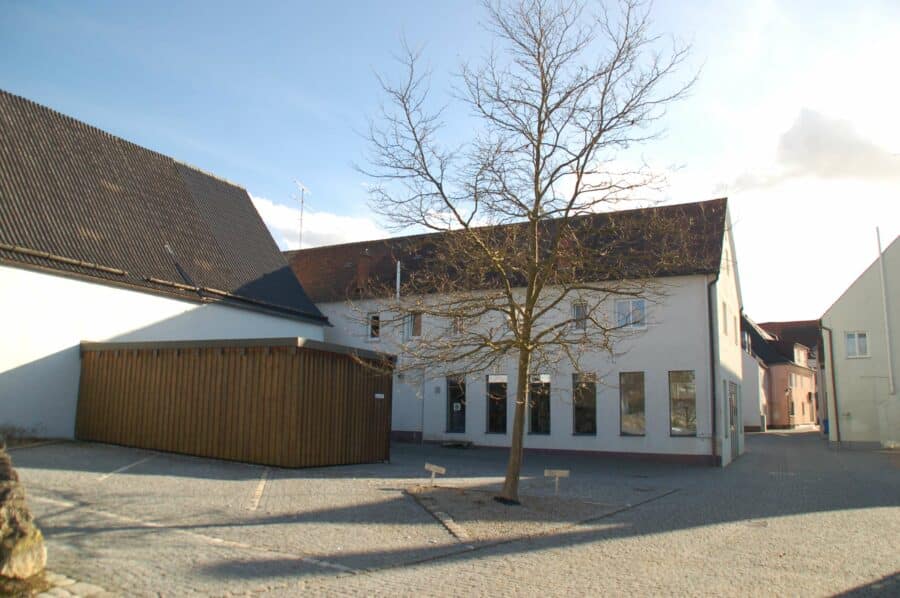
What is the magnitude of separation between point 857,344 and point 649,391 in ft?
50.8

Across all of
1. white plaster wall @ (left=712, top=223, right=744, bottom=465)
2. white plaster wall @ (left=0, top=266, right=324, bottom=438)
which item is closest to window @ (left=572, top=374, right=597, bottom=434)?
white plaster wall @ (left=712, top=223, right=744, bottom=465)

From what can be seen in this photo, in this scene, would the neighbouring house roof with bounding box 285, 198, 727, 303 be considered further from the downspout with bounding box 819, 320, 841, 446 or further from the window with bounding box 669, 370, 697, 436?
the downspout with bounding box 819, 320, 841, 446

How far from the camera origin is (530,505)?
496 inches

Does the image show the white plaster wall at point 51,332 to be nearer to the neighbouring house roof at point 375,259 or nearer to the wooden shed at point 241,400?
the wooden shed at point 241,400

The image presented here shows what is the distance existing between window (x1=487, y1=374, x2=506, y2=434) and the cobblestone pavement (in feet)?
29.9

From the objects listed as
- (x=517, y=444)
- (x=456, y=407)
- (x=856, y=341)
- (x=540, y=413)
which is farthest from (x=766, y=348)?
(x=517, y=444)

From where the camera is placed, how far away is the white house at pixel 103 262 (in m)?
17.9

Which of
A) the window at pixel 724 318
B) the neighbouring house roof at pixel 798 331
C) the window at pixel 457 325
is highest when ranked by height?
the neighbouring house roof at pixel 798 331

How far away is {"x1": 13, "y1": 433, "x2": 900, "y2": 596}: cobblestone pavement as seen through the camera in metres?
7.54

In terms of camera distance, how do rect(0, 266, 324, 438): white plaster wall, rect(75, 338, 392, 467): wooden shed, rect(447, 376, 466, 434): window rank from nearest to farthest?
rect(75, 338, 392, 467): wooden shed
rect(0, 266, 324, 438): white plaster wall
rect(447, 376, 466, 434): window

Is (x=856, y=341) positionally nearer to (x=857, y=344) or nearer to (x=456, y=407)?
(x=857, y=344)

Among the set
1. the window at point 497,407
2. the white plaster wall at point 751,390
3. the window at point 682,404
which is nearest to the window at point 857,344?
the white plaster wall at point 751,390

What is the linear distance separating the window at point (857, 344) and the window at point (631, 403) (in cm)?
1528

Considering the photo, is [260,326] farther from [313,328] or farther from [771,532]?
[771,532]
